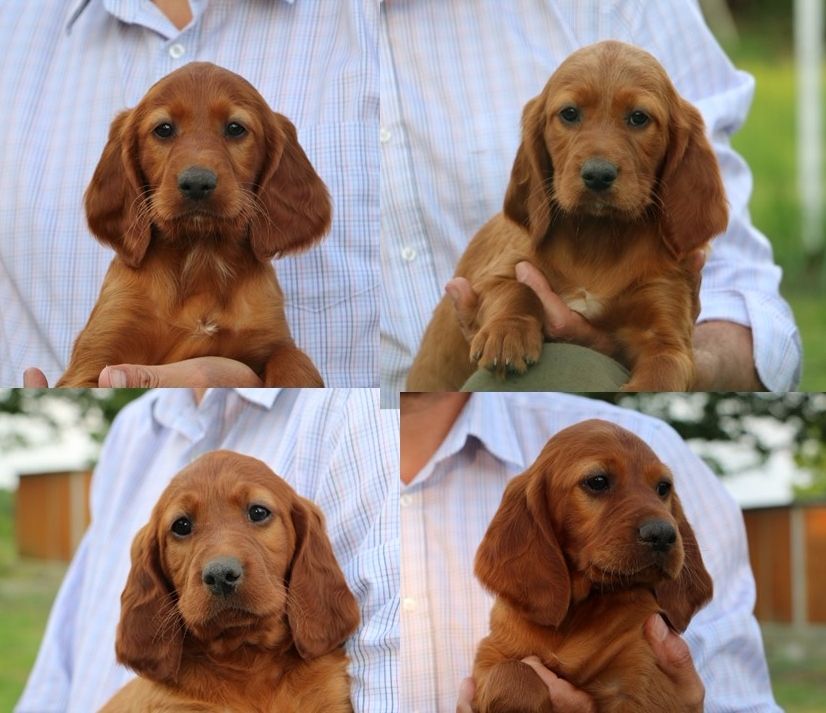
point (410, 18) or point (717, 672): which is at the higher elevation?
point (410, 18)

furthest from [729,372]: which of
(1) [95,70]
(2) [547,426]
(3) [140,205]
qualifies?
(1) [95,70]

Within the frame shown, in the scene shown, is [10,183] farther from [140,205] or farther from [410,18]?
[410,18]

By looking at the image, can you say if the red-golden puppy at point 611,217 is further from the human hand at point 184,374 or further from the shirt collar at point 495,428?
the human hand at point 184,374

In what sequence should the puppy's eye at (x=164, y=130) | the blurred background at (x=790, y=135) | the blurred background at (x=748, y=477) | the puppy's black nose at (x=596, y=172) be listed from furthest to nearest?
the blurred background at (x=790, y=135) < the blurred background at (x=748, y=477) < the puppy's eye at (x=164, y=130) < the puppy's black nose at (x=596, y=172)

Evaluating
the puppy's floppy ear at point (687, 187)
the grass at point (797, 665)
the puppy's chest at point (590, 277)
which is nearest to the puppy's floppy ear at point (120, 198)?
the puppy's chest at point (590, 277)


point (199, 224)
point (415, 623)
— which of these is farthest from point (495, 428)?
point (199, 224)
